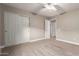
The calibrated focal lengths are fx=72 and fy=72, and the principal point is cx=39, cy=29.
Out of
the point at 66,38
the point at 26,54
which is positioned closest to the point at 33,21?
the point at 26,54

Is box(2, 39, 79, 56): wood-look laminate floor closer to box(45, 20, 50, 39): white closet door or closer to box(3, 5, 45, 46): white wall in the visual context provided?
box(3, 5, 45, 46): white wall

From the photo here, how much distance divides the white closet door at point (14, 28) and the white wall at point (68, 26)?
0.83 meters

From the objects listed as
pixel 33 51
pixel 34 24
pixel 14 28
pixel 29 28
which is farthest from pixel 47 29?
pixel 14 28

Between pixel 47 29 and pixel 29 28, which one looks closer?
pixel 29 28

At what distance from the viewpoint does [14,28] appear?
5.12ft

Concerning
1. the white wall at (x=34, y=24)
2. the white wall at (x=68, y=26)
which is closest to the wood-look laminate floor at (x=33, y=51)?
the white wall at (x=34, y=24)

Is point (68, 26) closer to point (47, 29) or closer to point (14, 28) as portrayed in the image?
point (47, 29)

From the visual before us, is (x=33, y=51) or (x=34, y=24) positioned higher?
(x=34, y=24)

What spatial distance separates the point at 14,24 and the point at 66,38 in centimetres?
174

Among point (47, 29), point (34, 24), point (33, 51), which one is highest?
point (34, 24)

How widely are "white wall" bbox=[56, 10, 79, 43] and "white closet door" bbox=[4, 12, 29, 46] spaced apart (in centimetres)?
83

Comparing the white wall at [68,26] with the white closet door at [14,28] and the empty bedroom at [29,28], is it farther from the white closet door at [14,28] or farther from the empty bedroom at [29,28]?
the white closet door at [14,28]

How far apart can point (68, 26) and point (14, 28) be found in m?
1.47

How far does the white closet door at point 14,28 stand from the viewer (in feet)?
4.92
